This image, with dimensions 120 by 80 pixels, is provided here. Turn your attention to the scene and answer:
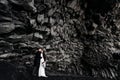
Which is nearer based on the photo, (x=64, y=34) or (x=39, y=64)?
(x=39, y=64)

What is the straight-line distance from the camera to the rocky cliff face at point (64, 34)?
16.6 m

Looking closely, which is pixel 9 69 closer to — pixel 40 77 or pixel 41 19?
pixel 40 77

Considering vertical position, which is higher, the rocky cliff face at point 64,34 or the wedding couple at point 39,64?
the rocky cliff face at point 64,34

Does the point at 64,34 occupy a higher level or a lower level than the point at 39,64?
higher

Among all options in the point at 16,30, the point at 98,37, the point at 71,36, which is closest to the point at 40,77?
the point at 16,30

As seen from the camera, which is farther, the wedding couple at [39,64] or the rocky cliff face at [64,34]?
the rocky cliff face at [64,34]

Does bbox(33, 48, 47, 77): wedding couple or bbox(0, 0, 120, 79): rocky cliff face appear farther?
bbox(0, 0, 120, 79): rocky cliff face

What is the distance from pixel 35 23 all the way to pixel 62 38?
3.91 metres

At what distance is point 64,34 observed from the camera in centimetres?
2103

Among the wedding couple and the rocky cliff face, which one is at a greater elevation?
the rocky cliff face

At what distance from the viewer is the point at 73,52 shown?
21938mm

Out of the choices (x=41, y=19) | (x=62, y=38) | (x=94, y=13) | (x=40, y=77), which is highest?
(x=94, y=13)

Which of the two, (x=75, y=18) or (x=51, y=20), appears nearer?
(x=51, y=20)

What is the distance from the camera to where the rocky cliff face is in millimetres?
16625
